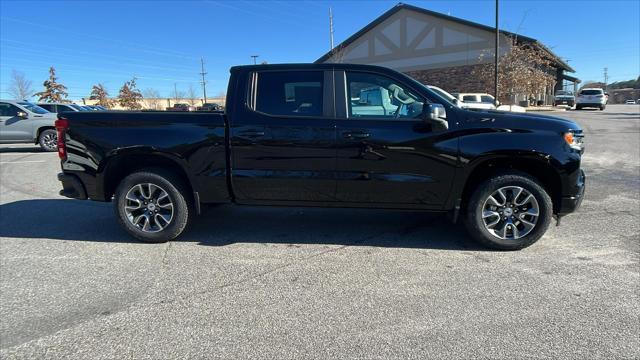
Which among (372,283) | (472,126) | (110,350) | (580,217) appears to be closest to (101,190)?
(110,350)

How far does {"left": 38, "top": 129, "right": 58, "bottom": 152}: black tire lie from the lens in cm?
1447

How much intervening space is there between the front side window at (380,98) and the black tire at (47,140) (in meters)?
13.6

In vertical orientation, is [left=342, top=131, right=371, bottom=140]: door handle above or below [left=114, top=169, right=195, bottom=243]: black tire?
above

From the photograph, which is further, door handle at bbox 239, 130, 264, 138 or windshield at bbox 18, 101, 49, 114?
windshield at bbox 18, 101, 49, 114

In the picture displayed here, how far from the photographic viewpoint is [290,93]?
4.69m

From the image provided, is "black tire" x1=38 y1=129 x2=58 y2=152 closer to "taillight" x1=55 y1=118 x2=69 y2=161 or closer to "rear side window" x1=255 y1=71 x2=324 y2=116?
"taillight" x1=55 y1=118 x2=69 y2=161

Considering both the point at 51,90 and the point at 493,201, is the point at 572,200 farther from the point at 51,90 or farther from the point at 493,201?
the point at 51,90

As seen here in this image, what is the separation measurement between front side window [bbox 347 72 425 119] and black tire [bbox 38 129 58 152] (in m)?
13.6

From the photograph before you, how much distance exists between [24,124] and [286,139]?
13716 millimetres

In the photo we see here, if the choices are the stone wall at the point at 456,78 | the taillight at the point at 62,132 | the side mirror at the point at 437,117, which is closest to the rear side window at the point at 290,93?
the side mirror at the point at 437,117

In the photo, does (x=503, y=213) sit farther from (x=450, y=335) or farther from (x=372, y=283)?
(x=450, y=335)

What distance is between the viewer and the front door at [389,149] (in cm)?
441

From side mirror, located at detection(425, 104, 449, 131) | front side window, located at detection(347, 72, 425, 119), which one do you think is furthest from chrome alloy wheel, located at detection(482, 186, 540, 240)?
front side window, located at detection(347, 72, 425, 119)

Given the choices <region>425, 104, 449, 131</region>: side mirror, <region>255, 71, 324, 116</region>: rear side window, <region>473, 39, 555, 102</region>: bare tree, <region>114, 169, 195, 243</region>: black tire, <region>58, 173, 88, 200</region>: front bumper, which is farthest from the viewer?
<region>473, 39, 555, 102</region>: bare tree
